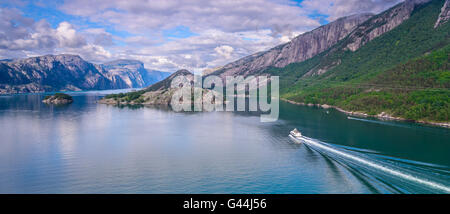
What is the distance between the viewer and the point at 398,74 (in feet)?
267

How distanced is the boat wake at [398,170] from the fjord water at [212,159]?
97 millimetres

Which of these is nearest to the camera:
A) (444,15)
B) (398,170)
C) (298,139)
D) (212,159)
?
(398,170)

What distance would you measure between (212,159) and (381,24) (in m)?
159

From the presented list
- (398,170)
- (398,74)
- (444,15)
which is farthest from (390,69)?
(398,170)

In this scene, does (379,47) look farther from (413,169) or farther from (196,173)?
(196,173)

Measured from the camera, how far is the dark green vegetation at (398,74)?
6356 cm

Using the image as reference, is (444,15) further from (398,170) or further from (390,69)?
(398,170)

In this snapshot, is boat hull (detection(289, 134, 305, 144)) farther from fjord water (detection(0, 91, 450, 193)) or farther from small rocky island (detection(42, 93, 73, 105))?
small rocky island (detection(42, 93, 73, 105))

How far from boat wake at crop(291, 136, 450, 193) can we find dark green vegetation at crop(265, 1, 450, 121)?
107ft

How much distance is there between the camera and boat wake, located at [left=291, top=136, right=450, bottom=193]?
80.5 ft

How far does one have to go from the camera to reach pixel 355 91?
90.3 m
